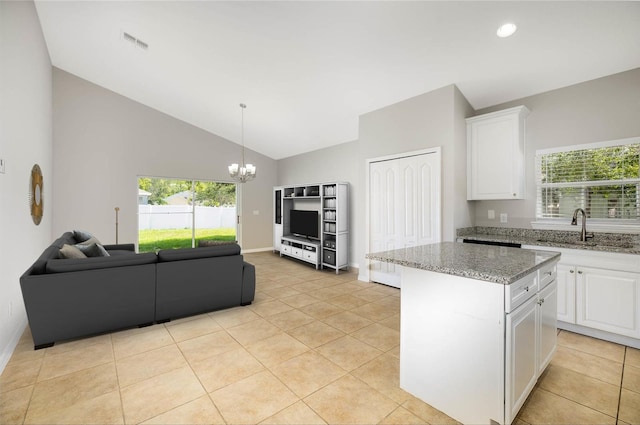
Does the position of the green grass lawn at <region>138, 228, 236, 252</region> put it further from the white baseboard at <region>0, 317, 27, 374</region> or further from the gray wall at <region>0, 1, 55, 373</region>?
the white baseboard at <region>0, 317, 27, 374</region>

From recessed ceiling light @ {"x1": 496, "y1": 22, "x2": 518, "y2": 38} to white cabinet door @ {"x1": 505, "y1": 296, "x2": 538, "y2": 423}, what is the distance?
2.46 m

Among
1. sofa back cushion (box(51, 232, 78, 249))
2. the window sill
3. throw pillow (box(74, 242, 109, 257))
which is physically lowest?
throw pillow (box(74, 242, 109, 257))

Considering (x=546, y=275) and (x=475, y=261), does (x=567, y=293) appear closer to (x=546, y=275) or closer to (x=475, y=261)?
(x=546, y=275)

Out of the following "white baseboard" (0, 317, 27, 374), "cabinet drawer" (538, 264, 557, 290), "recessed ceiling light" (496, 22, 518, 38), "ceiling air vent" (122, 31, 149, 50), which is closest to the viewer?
"cabinet drawer" (538, 264, 557, 290)

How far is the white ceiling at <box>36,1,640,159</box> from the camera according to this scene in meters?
2.64

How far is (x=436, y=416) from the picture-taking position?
1743mm

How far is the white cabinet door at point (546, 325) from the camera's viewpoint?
1.88 m

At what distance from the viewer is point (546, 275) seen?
1965 millimetres

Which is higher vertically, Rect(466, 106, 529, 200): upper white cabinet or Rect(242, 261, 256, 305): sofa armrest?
Rect(466, 106, 529, 200): upper white cabinet

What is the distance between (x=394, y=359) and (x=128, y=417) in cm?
191

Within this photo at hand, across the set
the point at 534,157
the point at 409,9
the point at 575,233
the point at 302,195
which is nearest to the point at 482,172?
the point at 534,157

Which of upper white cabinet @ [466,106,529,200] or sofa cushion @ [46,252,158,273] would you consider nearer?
sofa cushion @ [46,252,158,273]

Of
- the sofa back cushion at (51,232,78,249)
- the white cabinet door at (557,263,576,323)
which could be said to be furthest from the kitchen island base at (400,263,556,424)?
the sofa back cushion at (51,232,78,249)

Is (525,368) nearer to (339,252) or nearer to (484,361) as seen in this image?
(484,361)
